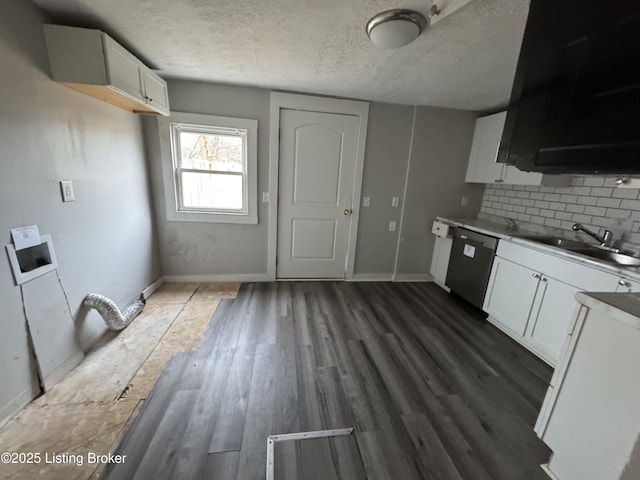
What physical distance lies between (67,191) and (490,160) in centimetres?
406

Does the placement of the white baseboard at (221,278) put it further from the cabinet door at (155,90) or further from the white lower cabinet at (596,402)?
the white lower cabinet at (596,402)

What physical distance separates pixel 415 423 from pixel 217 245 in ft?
8.82

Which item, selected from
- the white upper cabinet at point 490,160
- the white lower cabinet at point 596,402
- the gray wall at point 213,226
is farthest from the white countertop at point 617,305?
the gray wall at point 213,226

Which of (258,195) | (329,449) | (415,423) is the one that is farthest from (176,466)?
(258,195)

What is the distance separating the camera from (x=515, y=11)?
1338 mm

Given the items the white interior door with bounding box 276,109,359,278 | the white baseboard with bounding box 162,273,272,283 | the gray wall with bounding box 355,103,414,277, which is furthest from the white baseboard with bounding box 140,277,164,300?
the gray wall with bounding box 355,103,414,277

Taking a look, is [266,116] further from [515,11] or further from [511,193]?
[511,193]

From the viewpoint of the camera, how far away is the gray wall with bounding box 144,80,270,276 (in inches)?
109

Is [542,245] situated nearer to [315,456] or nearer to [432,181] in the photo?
[432,181]

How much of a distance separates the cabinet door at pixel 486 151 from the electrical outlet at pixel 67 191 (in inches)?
156

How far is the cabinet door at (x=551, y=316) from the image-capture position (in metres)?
1.95

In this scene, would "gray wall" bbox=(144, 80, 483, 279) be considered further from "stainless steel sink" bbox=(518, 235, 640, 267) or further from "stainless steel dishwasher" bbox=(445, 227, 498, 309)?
"stainless steel sink" bbox=(518, 235, 640, 267)

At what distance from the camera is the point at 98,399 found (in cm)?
156

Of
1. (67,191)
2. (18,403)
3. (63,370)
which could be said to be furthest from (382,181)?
(18,403)
